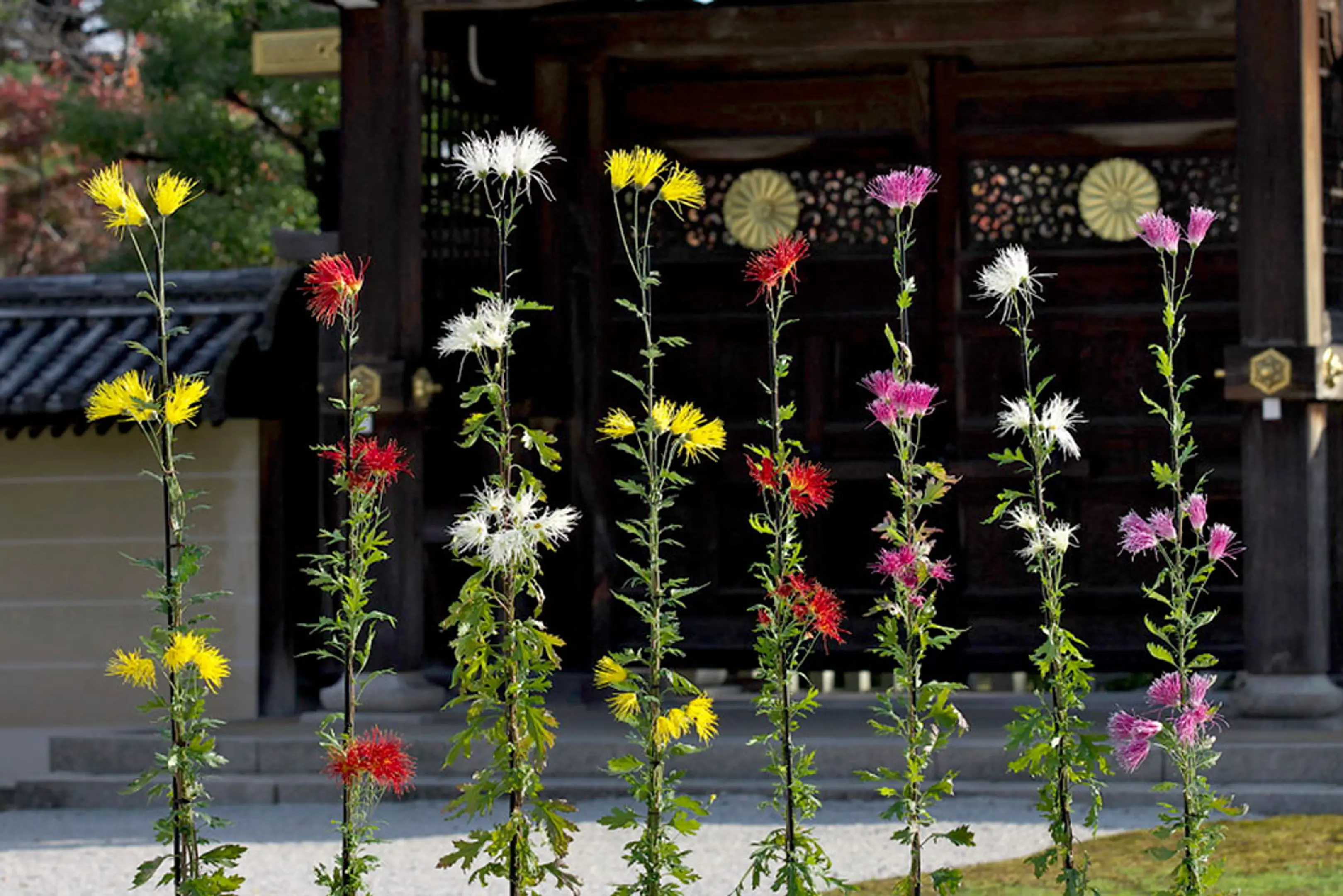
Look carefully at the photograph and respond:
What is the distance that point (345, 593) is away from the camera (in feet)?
18.7

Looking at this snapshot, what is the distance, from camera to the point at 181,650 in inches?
220

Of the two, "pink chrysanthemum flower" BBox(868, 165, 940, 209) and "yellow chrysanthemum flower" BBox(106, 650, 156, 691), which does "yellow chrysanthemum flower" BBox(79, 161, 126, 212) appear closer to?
"yellow chrysanthemum flower" BBox(106, 650, 156, 691)

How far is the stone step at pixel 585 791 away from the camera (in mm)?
9438

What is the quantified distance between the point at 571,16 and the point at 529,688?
712cm

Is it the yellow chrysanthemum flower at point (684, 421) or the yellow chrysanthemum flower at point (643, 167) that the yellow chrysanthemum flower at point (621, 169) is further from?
the yellow chrysanthemum flower at point (684, 421)

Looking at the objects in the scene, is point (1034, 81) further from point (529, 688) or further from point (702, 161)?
point (529, 688)

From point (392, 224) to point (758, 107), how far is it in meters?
2.75

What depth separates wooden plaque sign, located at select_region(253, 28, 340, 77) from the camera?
12203 mm

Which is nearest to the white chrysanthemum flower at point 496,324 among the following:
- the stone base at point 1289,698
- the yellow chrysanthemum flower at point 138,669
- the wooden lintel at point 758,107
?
the yellow chrysanthemum flower at point 138,669

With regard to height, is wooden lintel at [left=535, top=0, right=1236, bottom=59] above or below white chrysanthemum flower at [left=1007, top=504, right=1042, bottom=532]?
above

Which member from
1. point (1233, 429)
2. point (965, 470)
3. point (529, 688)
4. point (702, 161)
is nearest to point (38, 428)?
point (702, 161)

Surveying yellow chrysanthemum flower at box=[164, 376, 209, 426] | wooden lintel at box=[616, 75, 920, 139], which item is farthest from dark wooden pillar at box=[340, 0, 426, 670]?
yellow chrysanthemum flower at box=[164, 376, 209, 426]

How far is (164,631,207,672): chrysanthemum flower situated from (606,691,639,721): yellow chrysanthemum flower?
43.5 inches

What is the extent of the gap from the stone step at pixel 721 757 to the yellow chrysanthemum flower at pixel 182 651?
4.33 m
